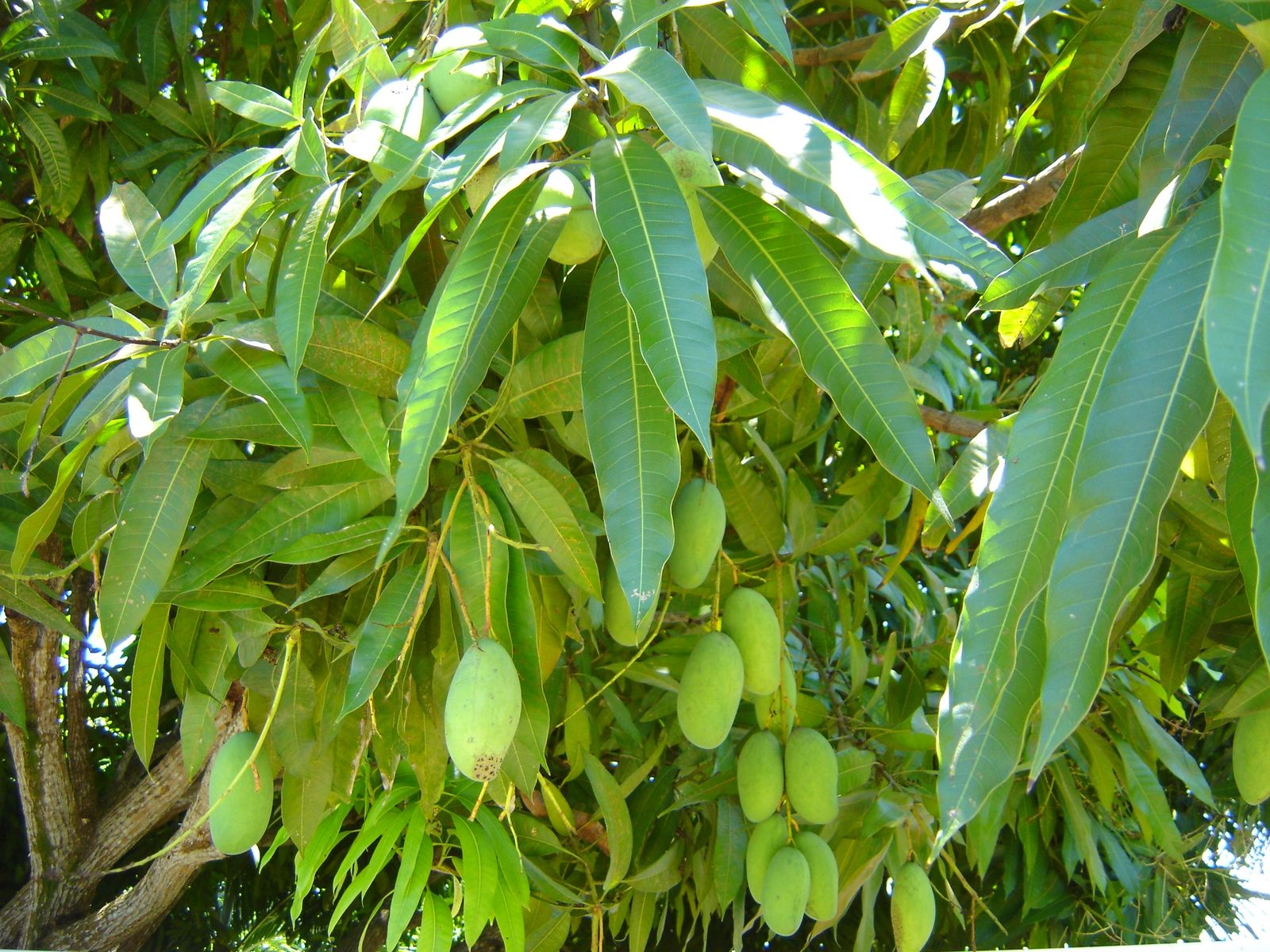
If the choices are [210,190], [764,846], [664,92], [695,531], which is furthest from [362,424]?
[764,846]

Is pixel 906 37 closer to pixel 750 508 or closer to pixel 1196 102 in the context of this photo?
pixel 1196 102

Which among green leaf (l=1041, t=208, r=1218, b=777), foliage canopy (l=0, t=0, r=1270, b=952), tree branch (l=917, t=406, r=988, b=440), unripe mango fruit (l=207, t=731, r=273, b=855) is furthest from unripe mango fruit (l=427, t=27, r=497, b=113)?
tree branch (l=917, t=406, r=988, b=440)

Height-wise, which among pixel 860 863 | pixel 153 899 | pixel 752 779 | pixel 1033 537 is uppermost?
pixel 1033 537

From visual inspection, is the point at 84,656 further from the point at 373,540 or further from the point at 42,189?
the point at 373,540

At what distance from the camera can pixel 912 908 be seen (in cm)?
157

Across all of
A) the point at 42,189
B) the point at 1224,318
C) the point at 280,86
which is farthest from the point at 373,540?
the point at 280,86

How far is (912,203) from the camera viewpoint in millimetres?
712

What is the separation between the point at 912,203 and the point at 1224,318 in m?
0.27

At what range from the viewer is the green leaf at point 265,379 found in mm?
965

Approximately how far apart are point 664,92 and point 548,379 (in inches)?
15.0

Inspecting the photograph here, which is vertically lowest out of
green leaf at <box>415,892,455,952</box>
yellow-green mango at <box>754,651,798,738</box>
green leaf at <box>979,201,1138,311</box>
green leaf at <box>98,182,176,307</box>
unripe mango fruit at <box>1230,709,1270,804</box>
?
green leaf at <box>415,892,455,952</box>

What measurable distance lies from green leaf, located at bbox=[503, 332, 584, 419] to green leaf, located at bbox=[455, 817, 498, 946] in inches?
28.8

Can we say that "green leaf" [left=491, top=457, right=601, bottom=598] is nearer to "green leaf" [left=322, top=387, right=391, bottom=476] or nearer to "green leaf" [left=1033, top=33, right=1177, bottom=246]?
"green leaf" [left=322, top=387, right=391, bottom=476]

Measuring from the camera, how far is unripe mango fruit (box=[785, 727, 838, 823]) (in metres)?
1.34
